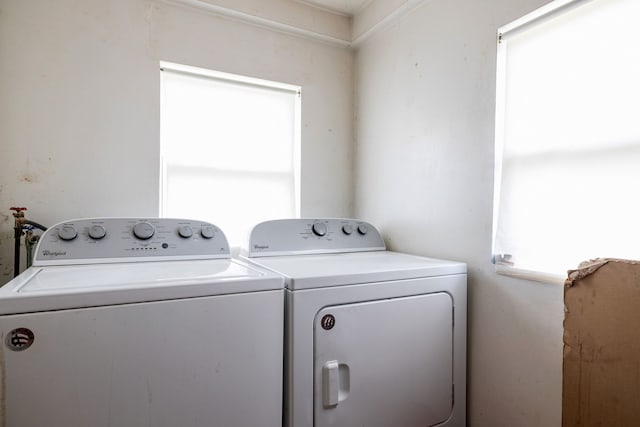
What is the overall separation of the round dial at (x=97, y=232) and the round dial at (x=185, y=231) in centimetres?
28

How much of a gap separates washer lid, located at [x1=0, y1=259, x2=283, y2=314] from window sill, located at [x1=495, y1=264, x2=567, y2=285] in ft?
2.87

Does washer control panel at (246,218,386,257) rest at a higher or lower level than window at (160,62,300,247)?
lower

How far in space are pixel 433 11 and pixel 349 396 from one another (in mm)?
1749

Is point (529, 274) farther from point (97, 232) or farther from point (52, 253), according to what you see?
point (52, 253)

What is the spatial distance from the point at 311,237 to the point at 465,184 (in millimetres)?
788

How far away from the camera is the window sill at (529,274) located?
1145 mm

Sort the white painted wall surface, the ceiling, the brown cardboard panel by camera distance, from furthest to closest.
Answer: the ceiling < the white painted wall surface < the brown cardboard panel

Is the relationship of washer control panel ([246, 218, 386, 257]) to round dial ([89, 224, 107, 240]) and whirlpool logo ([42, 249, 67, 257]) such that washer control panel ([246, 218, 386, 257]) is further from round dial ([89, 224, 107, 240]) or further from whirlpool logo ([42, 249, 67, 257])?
whirlpool logo ([42, 249, 67, 257])

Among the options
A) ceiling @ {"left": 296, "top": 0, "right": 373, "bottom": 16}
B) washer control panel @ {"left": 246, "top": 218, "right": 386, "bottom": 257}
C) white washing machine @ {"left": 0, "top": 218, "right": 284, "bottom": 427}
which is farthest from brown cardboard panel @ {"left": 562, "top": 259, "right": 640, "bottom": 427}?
ceiling @ {"left": 296, "top": 0, "right": 373, "bottom": 16}

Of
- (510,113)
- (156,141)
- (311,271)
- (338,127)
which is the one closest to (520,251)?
(510,113)

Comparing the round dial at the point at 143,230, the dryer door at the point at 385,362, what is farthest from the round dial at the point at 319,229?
the round dial at the point at 143,230

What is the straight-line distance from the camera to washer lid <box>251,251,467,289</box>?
3.61 feet

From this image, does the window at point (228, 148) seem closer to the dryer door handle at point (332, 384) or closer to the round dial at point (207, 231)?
the round dial at point (207, 231)

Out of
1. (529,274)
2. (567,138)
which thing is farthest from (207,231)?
(567,138)
